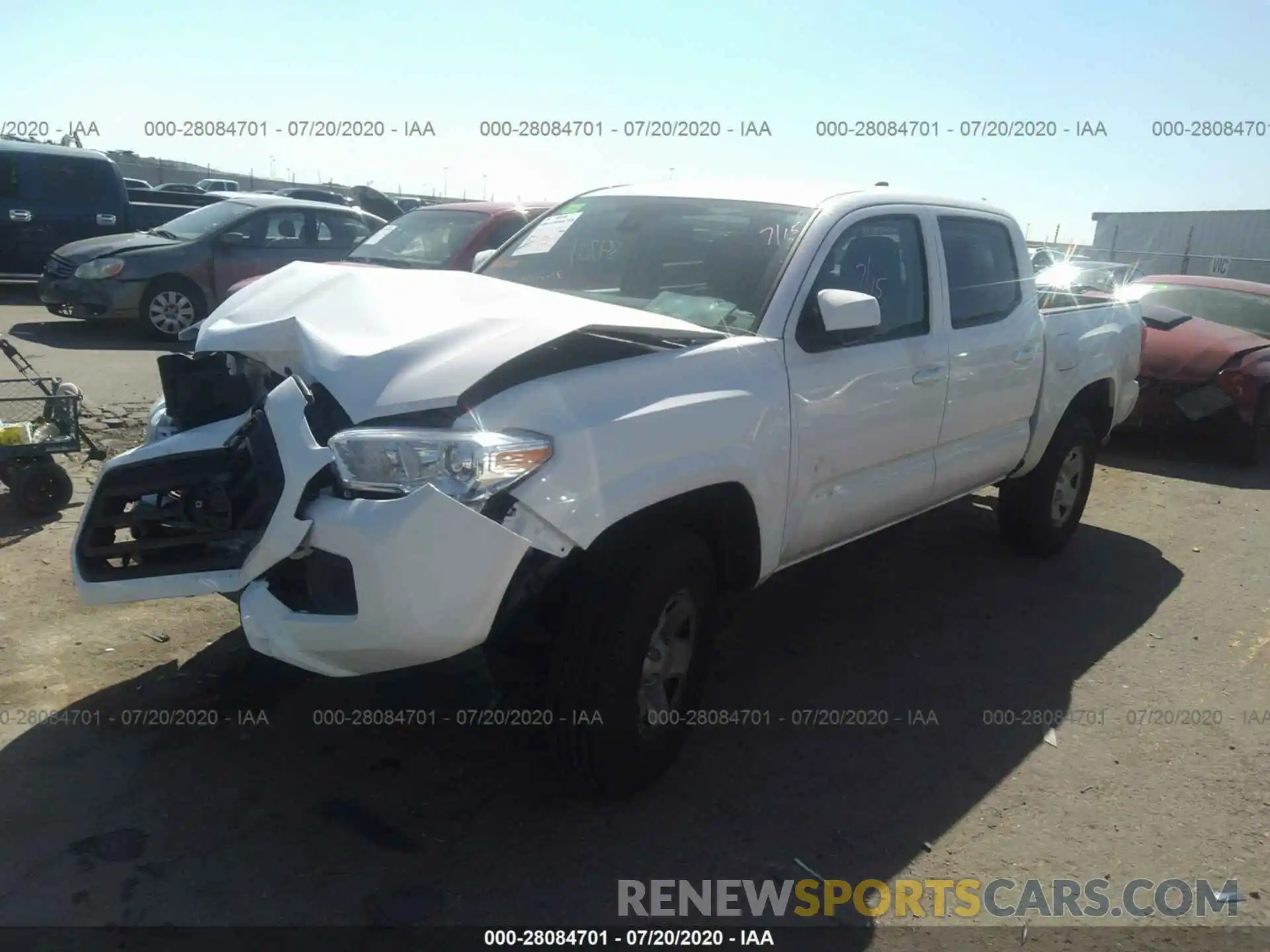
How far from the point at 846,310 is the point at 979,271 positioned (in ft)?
5.50

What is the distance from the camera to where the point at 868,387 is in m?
4.00

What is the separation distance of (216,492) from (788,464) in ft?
6.08

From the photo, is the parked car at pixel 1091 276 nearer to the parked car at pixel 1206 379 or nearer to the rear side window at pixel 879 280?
the parked car at pixel 1206 379

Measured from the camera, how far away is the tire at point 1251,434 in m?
8.58

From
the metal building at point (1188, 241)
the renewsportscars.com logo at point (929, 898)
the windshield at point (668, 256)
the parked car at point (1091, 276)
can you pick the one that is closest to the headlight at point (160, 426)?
the windshield at point (668, 256)

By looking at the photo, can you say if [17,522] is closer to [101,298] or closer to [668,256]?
[668,256]

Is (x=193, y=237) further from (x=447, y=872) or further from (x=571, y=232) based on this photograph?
(x=447, y=872)

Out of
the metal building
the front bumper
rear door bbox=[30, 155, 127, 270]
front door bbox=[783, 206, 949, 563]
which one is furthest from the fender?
the metal building

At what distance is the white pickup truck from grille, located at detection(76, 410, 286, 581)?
0.01 metres

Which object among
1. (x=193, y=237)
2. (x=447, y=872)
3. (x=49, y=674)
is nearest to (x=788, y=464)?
(x=447, y=872)

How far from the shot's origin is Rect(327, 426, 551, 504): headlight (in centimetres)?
274

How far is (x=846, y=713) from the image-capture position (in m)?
4.06

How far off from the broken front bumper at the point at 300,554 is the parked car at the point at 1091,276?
874cm

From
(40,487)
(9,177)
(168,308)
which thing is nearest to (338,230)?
(168,308)
